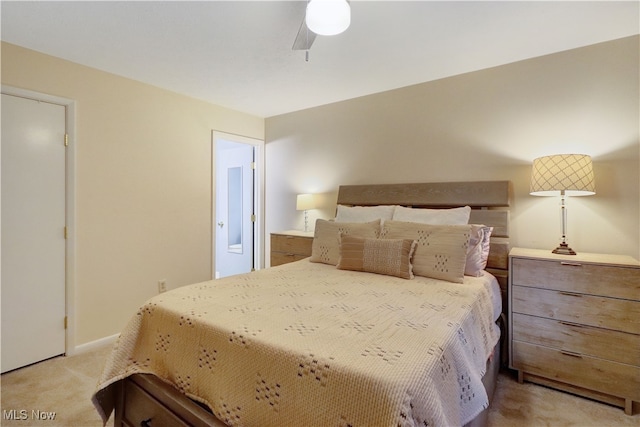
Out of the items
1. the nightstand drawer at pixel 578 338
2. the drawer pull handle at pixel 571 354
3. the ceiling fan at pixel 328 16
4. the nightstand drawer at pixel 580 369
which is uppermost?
the ceiling fan at pixel 328 16

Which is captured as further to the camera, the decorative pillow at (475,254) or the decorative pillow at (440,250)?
the decorative pillow at (475,254)

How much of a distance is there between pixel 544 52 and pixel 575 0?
64 centimetres

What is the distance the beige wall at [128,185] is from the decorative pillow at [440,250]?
7.74ft

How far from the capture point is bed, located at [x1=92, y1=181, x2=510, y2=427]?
2.99ft

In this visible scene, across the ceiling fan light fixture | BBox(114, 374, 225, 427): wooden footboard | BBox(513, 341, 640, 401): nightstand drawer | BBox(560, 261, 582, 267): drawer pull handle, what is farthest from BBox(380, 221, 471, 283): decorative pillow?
BBox(114, 374, 225, 427): wooden footboard

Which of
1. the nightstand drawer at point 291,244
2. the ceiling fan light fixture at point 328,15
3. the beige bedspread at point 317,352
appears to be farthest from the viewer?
the nightstand drawer at point 291,244

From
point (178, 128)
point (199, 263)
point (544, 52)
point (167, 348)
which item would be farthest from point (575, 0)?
point (199, 263)

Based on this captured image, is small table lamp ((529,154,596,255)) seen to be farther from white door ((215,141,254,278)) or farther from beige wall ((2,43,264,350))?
white door ((215,141,254,278))

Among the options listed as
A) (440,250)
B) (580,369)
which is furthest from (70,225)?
(580,369)

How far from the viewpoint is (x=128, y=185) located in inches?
113

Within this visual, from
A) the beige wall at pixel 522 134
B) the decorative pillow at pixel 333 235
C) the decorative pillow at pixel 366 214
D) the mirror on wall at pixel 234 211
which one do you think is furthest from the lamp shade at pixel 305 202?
the mirror on wall at pixel 234 211

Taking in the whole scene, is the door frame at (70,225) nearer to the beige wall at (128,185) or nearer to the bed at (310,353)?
the beige wall at (128,185)

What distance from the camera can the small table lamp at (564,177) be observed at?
81.4 inches

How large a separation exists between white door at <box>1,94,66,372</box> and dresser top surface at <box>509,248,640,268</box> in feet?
11.5
